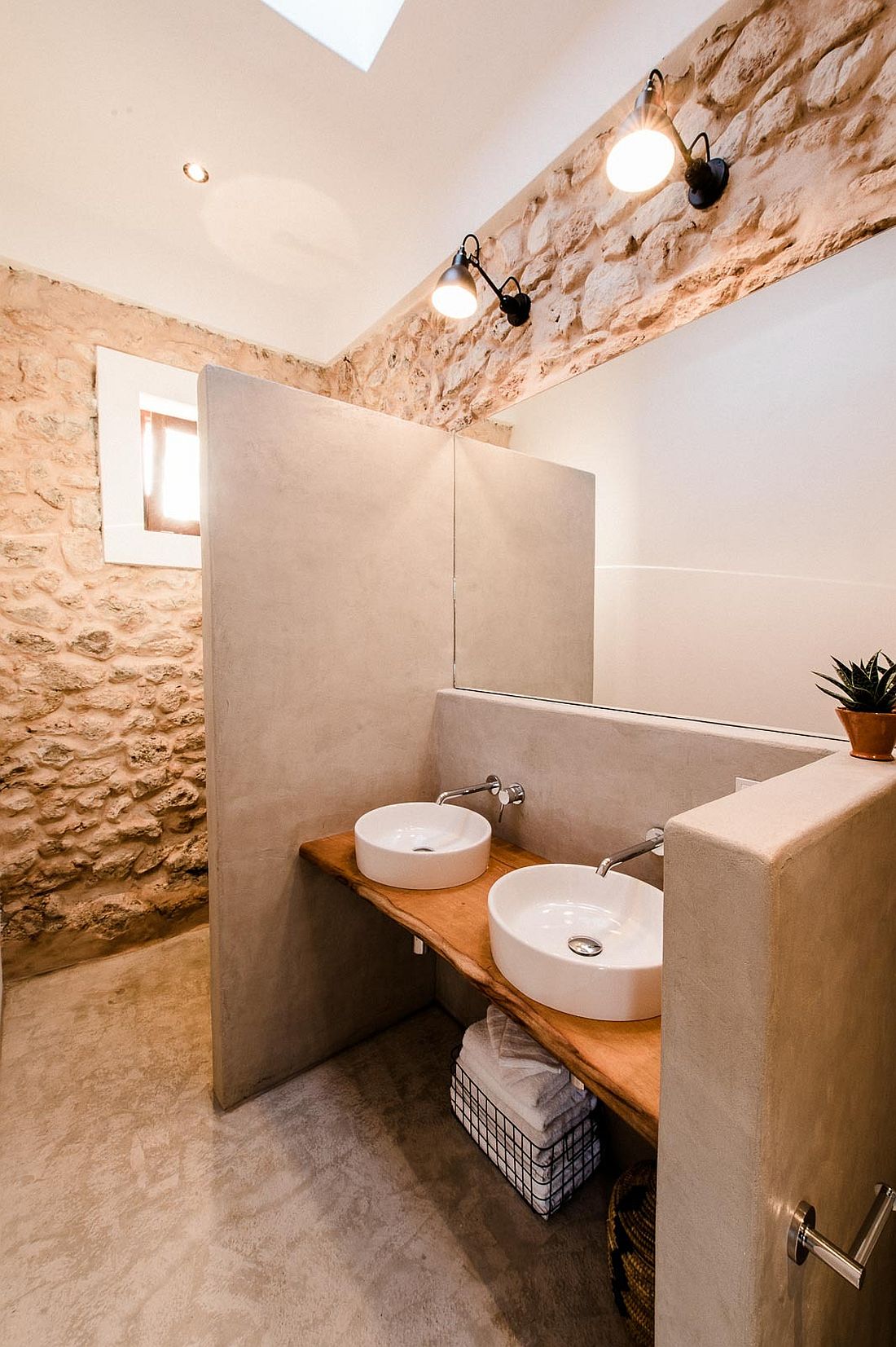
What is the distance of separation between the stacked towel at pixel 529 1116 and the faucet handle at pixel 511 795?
56 centimetres

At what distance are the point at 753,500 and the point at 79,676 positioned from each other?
8.23ft

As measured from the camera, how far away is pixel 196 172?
6.63 feet

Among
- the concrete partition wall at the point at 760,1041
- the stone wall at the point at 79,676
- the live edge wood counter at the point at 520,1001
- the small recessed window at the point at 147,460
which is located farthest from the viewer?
the small recessed window at the point at 147,460

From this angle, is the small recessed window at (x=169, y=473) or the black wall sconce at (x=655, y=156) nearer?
the black wall sconce at (x=655, y=156)

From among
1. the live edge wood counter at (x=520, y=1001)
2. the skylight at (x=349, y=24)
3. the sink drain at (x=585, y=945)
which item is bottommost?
the sink drain at (x=585, y=945)

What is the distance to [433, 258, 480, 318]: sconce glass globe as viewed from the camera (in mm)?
1687

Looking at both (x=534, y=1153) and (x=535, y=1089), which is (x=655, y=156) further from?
(x=534, y=1153)

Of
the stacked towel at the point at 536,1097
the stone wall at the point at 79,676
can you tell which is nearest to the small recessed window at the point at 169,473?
the stone wall at the point at 79,676

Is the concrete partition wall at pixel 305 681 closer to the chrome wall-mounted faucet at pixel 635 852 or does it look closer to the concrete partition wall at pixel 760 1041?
the chrome wall-mounted faucet at pixel 635 852

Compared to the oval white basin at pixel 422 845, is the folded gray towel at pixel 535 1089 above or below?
below

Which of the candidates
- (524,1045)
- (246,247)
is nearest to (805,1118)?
(524,1045)

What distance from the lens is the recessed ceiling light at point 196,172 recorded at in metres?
2.00

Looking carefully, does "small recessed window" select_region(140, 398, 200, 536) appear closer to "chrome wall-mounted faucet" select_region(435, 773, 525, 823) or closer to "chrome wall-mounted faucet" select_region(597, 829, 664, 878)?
"chrome wall-mounted faucet" select_region(435, 773, 525, 823)

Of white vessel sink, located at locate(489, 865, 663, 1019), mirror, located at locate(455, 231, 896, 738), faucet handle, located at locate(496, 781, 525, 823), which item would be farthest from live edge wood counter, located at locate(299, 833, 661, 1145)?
mirror, located at locate(455, 231, 896, 738)
